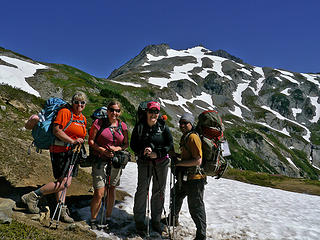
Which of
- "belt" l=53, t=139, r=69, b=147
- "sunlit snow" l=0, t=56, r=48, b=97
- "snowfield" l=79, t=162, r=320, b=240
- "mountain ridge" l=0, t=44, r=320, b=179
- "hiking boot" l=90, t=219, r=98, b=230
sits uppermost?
"mountain ridge" l=0, t=44, r=320, b=179

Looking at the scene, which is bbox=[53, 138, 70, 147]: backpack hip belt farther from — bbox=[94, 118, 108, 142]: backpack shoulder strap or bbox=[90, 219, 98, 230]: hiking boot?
bbox=[90, 219, 98, 230]: hiking boot

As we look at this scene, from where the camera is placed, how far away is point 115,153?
550cm

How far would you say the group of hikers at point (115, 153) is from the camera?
17.5 feet

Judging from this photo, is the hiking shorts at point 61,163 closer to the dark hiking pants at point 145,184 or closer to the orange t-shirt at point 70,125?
the orange t-shirt at point 70,125

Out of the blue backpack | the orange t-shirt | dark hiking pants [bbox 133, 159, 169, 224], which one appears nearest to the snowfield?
dark hiking pants [bbox 133, 159, 169, 224]

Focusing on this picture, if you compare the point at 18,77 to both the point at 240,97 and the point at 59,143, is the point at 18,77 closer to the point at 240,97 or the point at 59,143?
the point at 59,143

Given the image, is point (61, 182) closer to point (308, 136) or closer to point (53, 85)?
point (53, 85)

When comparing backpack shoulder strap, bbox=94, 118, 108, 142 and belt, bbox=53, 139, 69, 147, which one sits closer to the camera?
belt, bbox=53, 139, 69, 147

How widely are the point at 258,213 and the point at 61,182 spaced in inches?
287

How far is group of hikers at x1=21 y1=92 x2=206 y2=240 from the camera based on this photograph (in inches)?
209

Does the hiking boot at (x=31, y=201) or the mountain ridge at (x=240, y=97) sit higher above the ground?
the mountain ridge at (x=240, y=97)

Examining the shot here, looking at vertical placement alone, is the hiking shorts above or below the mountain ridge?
below

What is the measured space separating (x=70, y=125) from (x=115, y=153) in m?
1.32

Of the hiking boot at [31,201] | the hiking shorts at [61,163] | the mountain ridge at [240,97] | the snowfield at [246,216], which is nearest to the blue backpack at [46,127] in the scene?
the hiking shorts at [61,163]
